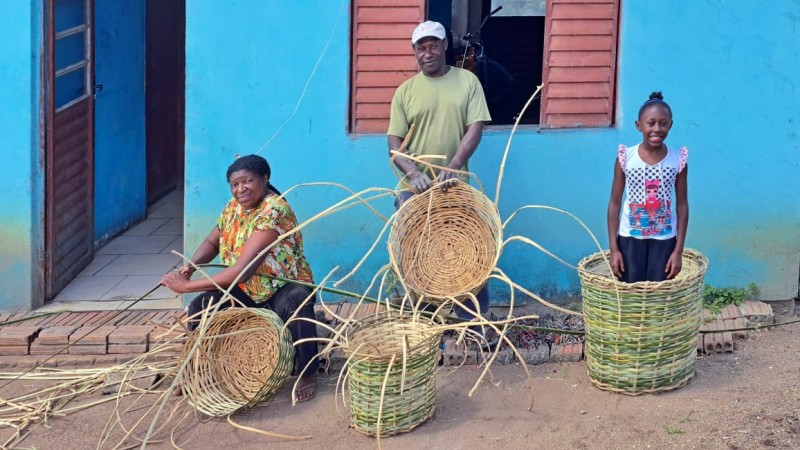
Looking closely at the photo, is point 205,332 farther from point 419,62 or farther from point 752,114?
point 752,114

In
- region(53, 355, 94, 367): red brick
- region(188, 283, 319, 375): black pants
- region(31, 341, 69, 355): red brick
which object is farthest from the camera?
region(31, 341, 69, 355): red brick

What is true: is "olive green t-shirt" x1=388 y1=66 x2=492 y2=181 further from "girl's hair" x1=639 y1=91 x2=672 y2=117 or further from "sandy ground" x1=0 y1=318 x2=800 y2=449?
"sandy ground" x1=0 y1=318 x2=800 y2=449

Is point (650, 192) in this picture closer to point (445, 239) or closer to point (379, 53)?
point (445, 239)

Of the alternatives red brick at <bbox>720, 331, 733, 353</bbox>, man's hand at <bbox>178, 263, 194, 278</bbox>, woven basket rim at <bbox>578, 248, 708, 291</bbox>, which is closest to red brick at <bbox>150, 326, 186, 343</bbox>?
man's hand at <bbox>178, 263, 194, 278</bbox>

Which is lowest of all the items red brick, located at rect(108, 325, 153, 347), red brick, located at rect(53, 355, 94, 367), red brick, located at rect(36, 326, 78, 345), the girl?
red brick, located at rect(53, 355, 94, 367)

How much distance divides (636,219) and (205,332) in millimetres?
2179

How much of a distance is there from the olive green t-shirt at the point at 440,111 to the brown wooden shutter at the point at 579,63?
79 cm

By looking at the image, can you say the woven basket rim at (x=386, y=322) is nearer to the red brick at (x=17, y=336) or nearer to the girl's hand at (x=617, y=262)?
the girl's hand at (x=617, y=262)

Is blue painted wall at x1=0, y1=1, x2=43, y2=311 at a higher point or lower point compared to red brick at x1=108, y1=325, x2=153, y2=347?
higher

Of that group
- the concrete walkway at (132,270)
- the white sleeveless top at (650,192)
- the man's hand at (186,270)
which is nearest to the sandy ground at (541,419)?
the man's hand at (186,270)

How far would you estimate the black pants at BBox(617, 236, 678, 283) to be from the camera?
534 centimetres

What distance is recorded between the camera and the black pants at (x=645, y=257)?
534cm

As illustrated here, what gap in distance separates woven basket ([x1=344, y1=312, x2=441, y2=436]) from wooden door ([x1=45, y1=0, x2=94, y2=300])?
2593 mm

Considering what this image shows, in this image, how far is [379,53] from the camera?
6375 millimetres
